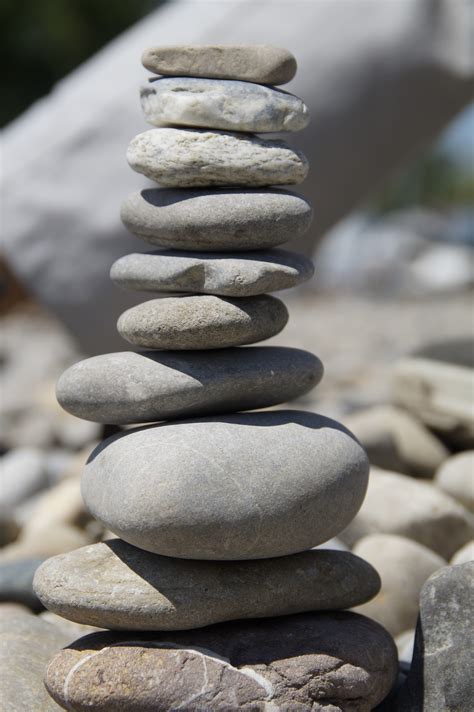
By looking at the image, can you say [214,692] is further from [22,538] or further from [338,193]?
[338,193]

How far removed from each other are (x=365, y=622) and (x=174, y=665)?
660mm

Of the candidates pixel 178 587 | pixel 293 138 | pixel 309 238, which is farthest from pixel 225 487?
pixel 309 238

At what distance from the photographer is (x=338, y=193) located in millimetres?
6859

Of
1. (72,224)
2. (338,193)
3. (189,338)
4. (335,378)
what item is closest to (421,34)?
(338,193)

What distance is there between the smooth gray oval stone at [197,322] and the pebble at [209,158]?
0.36 m

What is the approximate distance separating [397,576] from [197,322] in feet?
4.57

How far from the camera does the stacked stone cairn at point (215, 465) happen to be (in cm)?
265

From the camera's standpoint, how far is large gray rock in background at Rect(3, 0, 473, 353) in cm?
654

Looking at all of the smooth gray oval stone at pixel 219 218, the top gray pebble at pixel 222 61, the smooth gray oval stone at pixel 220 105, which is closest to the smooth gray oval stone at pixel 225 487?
the smooth gray oval stone at pixel 219 218

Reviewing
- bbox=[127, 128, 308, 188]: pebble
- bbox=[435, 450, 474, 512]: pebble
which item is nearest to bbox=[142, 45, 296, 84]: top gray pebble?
bbox=[127, 128, 308, 188]: pebble

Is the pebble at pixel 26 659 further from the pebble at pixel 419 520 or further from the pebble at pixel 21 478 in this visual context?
the pebble at pixel 21 478

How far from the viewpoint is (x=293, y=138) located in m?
6.59

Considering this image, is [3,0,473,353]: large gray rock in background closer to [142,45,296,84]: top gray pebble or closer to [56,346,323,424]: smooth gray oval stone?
[142,45,296,84]: top gray pebble

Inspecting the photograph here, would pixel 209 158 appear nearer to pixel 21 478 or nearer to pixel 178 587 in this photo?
pixel 178 587
